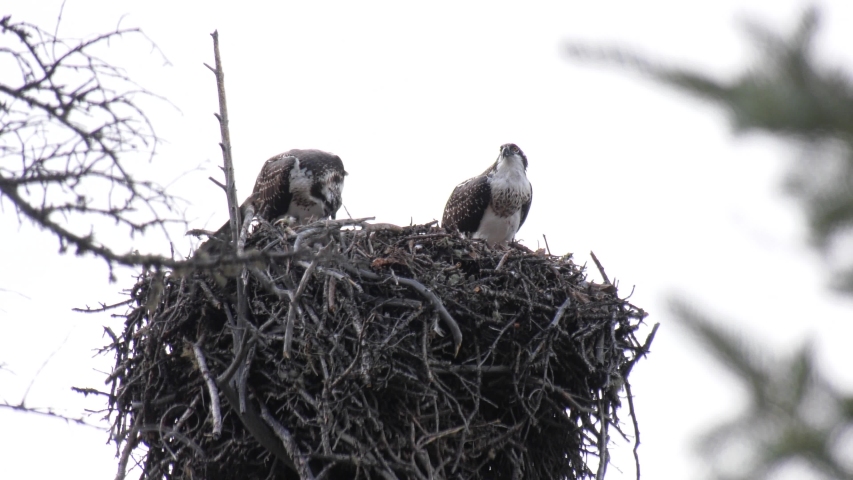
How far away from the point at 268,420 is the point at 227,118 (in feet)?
5.98

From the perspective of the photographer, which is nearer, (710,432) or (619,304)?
(710,432)

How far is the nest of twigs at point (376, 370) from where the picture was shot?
18.6 feet

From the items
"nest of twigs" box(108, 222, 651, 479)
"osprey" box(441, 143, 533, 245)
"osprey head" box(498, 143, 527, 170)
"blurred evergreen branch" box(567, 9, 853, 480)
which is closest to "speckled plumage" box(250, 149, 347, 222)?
"osprey" box(441, 143, 533, 245)

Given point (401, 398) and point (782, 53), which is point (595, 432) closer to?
point (401, 398)

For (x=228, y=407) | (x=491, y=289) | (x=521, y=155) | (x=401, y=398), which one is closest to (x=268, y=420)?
(x=228, y=407)

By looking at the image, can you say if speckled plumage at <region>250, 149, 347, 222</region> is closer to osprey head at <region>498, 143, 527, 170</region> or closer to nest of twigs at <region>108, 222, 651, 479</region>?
osprey head at <region>498, 143, 527, 170</region>

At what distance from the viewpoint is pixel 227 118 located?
16.0ft

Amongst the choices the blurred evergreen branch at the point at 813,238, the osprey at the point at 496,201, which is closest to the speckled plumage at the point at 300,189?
the osprey at the point at 496,201

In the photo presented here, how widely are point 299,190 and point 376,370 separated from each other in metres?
3.25

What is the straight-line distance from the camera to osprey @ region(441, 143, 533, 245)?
8852 millimetres

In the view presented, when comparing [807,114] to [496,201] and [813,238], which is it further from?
[496,201]

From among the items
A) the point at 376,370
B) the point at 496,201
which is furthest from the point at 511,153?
the point at 376,370

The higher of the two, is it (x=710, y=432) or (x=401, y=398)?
(x=401, y=398)

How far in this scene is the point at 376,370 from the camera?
18.7 feet
